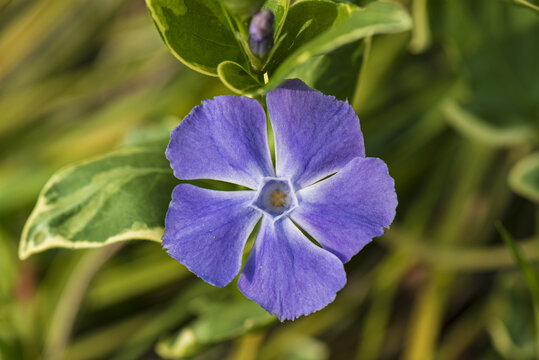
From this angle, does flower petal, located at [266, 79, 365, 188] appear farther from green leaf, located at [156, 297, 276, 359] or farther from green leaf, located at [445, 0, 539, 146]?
green leaf, located at [445, 0, 539, 146]

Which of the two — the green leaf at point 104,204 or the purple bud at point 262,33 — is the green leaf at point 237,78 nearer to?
the purple bud at point 262,33

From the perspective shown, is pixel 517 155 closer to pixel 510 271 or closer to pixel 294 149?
pixel 510 271

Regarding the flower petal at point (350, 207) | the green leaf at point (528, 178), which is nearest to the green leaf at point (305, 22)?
the flower petal at point (350, 207)

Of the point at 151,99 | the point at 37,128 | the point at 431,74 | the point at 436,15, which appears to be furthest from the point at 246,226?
the point at 37,128

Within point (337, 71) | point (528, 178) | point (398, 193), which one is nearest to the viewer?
point (337, 71)

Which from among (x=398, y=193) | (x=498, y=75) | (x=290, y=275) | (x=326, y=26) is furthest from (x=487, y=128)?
(x=290, y=275)

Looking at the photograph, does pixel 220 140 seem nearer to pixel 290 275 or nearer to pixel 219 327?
pixel 290 275

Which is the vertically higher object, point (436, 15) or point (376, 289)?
point (436, 15)
